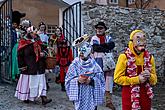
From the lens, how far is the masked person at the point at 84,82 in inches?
241

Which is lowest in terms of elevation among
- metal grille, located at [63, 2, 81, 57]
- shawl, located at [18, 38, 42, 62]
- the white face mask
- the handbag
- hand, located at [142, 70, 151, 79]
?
hand, located at [142, 70, 151, 79]

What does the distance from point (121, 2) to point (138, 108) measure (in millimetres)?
23105

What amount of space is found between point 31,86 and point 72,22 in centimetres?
429

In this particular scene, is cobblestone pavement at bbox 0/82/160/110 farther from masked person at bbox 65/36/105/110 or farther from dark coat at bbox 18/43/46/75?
masked person at bbox 65/36/105/110

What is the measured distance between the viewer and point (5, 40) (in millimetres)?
10922

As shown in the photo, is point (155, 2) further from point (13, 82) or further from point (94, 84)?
point (94, 84)

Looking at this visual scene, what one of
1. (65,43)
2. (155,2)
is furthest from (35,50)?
(155,2)

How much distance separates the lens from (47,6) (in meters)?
21.2

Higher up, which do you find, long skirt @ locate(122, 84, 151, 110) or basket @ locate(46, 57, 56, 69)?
basket @ locate(46, 57, 56, 69)

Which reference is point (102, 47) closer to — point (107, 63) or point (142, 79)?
point (107, 63)

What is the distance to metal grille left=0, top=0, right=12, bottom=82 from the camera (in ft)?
34.6

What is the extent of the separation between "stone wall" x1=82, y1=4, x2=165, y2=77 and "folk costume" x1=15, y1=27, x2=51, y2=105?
Answer: 4.11 m

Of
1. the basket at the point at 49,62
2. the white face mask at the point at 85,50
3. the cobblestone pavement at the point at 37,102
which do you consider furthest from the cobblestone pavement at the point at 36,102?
the white face mask at the point at 85,50

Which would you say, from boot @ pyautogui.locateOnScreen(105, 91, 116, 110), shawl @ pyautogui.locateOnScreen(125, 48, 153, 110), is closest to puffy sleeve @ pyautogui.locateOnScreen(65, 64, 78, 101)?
shawl @ pyautogui.locateOnScreen(125, 48, 153, 110)
